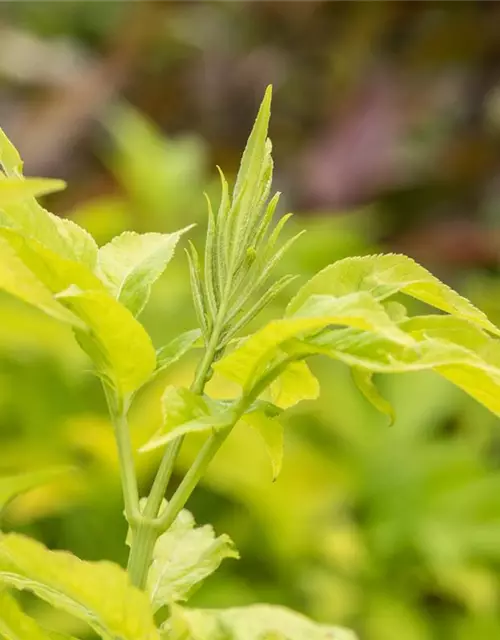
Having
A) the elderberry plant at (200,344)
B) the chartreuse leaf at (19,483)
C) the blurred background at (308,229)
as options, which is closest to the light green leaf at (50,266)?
the elderberry plant at (200,344)

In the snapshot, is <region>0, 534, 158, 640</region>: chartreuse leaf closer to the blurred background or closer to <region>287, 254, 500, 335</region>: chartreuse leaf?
<region>287, 254, 500, 335</region>: chartreuse leaf

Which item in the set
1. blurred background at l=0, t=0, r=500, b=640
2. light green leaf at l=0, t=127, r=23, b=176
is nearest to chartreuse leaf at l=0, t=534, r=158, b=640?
light green leaf at l=0, t=127, r=23, b=176

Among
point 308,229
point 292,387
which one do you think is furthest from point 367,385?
point 308,229

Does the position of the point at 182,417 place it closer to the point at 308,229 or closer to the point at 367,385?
the point at 367,385

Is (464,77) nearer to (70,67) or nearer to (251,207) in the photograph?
(70,67)

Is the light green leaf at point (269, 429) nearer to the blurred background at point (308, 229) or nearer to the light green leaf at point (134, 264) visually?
the light green leaf at point (134, 264)

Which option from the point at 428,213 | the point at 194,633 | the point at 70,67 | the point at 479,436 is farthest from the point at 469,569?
the point at 70,67
